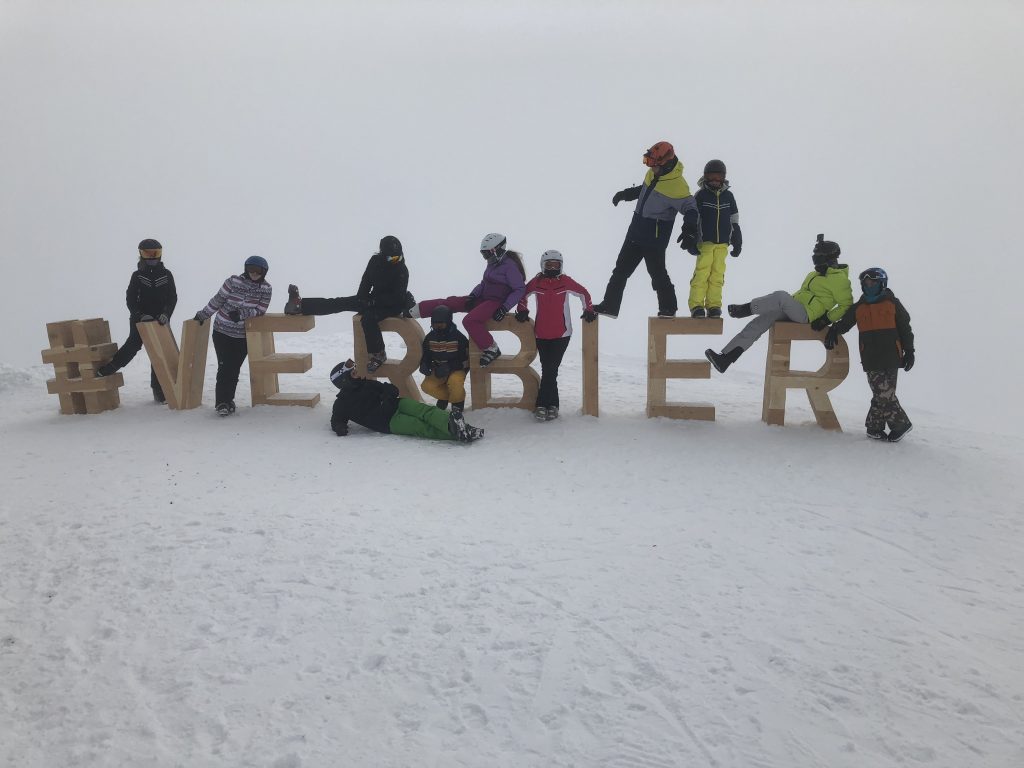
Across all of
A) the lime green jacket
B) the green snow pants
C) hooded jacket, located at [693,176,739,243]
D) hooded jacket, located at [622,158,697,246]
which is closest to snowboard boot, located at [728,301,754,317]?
the lime green jacket

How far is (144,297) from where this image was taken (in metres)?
7.30

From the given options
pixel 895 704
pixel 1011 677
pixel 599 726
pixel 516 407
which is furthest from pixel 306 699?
pixel 516 407

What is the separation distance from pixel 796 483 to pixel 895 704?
2418 mm

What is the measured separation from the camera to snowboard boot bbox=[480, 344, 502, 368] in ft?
22.1

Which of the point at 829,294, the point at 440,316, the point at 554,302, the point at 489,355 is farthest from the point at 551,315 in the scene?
the point at 829,294

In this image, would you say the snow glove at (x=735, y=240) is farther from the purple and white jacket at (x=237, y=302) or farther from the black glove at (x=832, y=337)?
the purple and white jacket at (x=237, y=302)

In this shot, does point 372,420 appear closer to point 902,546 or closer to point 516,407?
point 516,407

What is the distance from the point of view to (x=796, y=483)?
211 inches

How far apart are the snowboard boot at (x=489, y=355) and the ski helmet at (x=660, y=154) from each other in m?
2.10

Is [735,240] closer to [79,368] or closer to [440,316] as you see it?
[440,316]

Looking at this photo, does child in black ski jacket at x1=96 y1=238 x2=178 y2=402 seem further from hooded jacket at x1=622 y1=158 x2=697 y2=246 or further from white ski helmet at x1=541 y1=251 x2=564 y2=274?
hooded jacket at x1=622 y1=158 x2=697 y2=246

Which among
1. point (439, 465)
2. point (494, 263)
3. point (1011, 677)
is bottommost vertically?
point (1011, 677)

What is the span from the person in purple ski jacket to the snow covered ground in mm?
1065

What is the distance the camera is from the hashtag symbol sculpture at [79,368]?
281 inches
